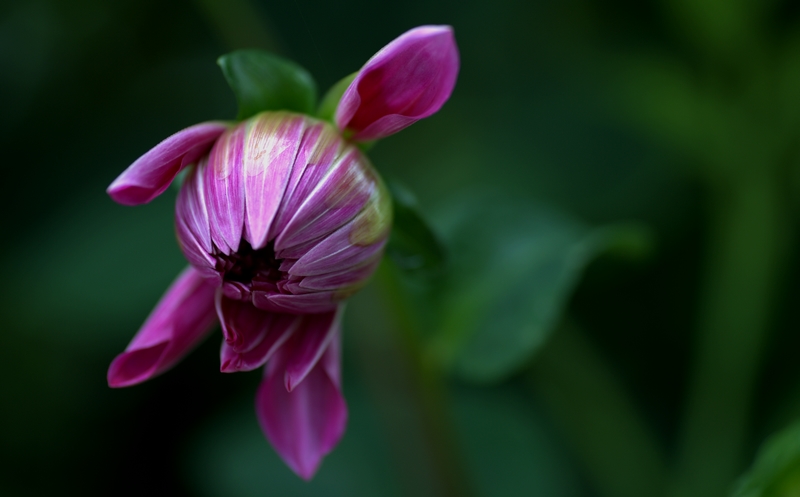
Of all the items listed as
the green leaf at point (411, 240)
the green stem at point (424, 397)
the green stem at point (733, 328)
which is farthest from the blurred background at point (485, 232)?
the green leaf at point (411, 240)

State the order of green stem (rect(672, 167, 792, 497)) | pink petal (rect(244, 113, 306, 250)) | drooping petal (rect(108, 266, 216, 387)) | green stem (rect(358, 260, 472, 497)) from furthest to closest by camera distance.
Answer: green stem (rect(672, 167, 792, 497)) < green stem (rect(358, 260, 472, 497)) < drooping petal (rect(108, 266, 216, 387)) < pink petal (rect(244, 113, 306, 250))

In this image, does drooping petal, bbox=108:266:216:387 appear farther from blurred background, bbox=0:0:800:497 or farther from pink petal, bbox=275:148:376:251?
blurred background, bbox=0:0:800:497

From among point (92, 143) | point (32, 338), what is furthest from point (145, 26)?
point (32, 338)

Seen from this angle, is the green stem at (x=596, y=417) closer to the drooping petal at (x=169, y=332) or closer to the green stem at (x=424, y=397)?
the green stem at (x=424, y=397)

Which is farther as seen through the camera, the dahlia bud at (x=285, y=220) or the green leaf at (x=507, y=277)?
the green leaf at (x=507, y=277)

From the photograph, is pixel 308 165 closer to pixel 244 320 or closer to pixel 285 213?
pixel 285 213

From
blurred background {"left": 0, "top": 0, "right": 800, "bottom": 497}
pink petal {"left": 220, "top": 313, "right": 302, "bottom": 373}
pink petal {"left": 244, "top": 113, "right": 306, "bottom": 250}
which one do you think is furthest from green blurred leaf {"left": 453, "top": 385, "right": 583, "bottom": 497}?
pink petal {"left": 244, "top": 113, "right": 306, "bottom": 250}

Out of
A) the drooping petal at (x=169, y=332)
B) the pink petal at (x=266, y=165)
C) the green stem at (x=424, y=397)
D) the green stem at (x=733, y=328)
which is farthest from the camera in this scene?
the green stem at (x=733, y=328)

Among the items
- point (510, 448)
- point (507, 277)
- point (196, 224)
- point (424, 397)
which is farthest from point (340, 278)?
point (510, 448)
